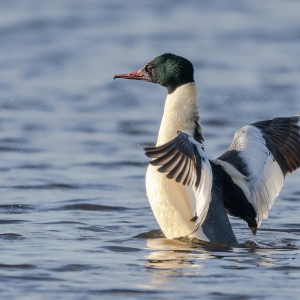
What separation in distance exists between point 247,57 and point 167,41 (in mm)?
2219

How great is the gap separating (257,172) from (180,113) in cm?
87

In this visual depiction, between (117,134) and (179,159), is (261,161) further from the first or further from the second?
(117,134)

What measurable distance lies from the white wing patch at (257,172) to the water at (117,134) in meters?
0.44

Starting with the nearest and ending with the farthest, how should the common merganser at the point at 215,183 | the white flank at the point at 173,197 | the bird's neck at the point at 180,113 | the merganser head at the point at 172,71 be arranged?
the common merganser at the point at 215,183, the white flank at the point at 173,197, the bird's neck at the point at 180,113, the merganser head at the point at 172,71

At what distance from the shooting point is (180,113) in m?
8.98

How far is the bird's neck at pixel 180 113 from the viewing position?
8891 mm

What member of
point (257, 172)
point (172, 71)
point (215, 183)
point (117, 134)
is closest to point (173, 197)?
point (215, 183)

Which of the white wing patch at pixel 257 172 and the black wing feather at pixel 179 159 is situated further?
the white wing patch at pixel 257 172

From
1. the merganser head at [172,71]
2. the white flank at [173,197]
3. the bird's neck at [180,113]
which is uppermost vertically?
the merganser head at [172,71]

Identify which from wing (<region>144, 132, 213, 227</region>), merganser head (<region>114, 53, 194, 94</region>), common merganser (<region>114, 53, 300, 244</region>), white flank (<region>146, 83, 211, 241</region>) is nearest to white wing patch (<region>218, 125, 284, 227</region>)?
common merganser (<region>114, 53, 300, 244</region>)

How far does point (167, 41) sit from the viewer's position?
23266 millimetres

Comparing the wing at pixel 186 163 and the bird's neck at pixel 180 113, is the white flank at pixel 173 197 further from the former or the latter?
the wing at pixel 186 163

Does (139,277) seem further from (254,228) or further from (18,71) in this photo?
(18,71)

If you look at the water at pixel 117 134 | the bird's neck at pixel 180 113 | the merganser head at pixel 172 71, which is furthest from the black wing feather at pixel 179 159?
the merganser head at pixel 172 71
